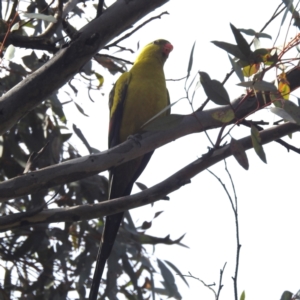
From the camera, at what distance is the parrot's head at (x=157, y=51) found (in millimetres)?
3203

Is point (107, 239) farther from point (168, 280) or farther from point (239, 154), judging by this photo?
point (239, 154)

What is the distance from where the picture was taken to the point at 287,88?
147 centimetres

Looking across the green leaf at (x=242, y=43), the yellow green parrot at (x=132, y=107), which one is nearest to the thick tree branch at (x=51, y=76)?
the green leaf at (x=242, y=43)

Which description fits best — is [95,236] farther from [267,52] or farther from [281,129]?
[267,52]

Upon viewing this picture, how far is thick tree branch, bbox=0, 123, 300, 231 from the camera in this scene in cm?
171

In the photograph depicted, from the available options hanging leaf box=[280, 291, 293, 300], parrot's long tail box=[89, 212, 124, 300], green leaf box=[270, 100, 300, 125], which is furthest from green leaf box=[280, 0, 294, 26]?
parrot's long tail box=[89, 212, 124, 300]

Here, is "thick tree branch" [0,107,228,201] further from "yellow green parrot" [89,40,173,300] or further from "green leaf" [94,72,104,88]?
"green leaf" [94,72,104,88]

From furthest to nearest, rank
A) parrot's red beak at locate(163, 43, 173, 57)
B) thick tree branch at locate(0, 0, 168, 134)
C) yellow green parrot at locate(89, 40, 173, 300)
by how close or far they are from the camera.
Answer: parrot's red beak at locate(163, 43, 173, 57)
yellow green parrot at locate(89, 40, 173, 300)
thick tree branch at locate(0, 0, 168, 134)

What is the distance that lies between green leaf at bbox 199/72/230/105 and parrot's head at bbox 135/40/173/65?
67.5 inches

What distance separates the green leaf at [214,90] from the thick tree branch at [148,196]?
24cm

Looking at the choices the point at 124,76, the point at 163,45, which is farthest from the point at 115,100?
the point at 163,45

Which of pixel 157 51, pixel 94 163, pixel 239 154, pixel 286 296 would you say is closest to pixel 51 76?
pixel 94 163

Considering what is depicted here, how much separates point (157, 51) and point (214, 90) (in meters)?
1.84

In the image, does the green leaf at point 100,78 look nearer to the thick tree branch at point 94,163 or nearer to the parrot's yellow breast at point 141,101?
the parrot's yellow breast at point 141,101
